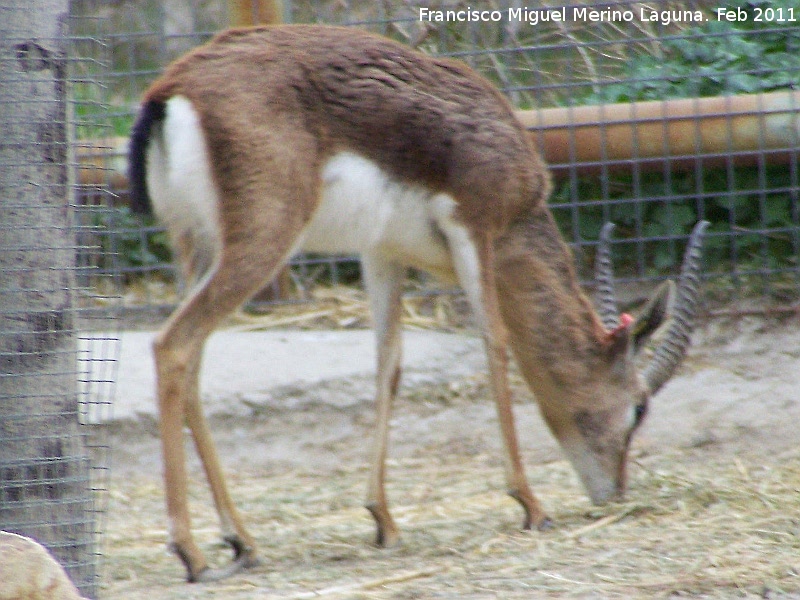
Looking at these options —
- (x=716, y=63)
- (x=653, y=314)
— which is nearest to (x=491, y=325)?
(x=653, y=314)

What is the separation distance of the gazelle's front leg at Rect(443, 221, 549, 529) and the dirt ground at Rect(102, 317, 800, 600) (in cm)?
23

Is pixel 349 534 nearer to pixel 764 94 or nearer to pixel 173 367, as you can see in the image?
pixel 173 367

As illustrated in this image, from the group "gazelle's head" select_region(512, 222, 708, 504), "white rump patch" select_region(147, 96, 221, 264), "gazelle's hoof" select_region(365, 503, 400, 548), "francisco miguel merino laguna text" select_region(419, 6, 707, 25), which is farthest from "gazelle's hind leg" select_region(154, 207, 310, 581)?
"francisco miguel merino laguna text" select_region(419, 6, 707, 25)

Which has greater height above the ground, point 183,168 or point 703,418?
point 183,168

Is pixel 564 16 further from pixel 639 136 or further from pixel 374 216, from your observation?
pixel 374 216

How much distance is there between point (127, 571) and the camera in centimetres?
428

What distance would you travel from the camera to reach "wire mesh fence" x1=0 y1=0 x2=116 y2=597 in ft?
11.1

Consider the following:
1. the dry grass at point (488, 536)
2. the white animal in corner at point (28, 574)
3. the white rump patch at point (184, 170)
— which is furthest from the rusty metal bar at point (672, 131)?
the white animal in corner at point (28, 574)

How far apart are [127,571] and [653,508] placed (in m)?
2.17

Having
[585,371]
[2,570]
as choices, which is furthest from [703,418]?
[2,570]

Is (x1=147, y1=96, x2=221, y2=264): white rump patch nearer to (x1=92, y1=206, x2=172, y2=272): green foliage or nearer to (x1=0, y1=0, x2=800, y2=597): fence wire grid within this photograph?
(x1=0, y1=0, x2=800, y2=597): fence wire grid

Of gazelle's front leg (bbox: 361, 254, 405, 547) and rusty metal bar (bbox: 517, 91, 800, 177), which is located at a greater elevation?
rusty metal bar (bbox: 517, 91, 800, 177)

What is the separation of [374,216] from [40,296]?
1.47m

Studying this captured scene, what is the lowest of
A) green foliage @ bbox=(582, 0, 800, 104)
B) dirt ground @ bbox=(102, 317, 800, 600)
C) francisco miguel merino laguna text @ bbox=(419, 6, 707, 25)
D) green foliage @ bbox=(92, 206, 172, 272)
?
dirt ground @ bbox=(102, 317, 800, 600)
